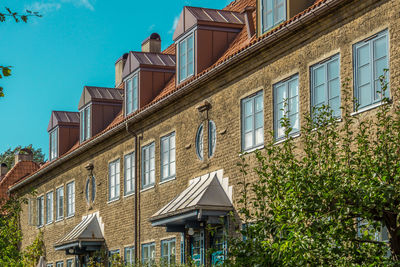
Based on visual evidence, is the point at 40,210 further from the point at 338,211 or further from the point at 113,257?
the point at 338,211

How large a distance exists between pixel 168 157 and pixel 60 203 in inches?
511

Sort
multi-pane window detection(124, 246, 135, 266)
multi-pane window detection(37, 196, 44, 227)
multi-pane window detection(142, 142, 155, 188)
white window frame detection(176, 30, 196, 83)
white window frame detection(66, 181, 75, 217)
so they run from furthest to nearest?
A: multi-pane window detection(37, 196, 44, 227) < white window frame detection(66, 181, 75, 217) < multi-pane window detection(124, 246, 135, 266) < multi-pane window detection(142, 142, 155, 188) < white window frame detection(176, 30, 196, 83)

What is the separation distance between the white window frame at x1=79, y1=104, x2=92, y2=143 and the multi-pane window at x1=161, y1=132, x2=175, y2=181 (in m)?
8.81

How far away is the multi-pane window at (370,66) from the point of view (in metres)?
15.7

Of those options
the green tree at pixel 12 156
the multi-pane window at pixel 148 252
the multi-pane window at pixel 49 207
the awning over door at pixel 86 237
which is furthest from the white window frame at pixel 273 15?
the green tree at pixel 12 156

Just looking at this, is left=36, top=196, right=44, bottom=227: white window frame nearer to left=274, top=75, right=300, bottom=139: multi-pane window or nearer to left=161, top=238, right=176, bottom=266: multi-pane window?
left=161, top=238, right=176, bottom=266: multi-pane window

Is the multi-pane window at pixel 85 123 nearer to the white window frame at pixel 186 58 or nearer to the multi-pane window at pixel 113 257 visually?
the multi-pane window at pixel 113 257

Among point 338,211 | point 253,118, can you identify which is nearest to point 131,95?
point 253,118

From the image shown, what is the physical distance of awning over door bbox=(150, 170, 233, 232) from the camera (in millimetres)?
21141

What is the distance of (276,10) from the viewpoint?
19.8 m

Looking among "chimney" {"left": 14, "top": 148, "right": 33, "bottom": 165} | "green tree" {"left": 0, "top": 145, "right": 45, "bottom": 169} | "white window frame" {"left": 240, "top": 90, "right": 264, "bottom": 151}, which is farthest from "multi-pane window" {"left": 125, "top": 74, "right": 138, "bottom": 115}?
"green tree" {"left": 0, "top": 145, "right": 45, "bottom": 169}

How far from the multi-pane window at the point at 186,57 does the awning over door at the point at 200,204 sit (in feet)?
11.0

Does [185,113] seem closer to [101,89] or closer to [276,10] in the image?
[276,10]

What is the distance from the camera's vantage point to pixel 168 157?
25609 millimetres
